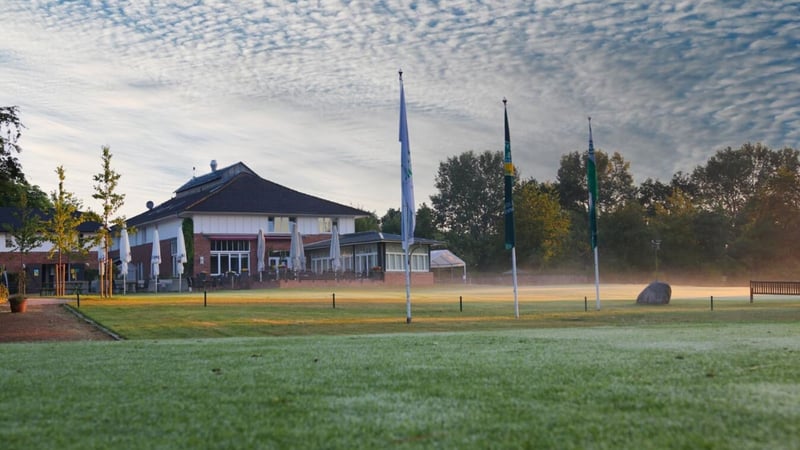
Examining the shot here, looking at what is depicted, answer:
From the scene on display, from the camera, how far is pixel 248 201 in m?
67.8

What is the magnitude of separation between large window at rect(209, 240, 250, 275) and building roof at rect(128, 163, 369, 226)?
2889mm

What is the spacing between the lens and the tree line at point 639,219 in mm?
81125

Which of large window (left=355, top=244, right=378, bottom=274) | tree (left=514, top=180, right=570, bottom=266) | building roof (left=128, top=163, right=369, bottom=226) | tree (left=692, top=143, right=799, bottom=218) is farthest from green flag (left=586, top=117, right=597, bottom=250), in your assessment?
tree (left=692, top=143, right=799, bottom=218)

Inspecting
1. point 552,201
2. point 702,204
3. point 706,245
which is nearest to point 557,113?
point 552,201

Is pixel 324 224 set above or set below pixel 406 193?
above

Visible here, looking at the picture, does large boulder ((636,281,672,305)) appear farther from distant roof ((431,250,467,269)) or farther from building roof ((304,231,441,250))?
distant roof ((431,250,467,269))

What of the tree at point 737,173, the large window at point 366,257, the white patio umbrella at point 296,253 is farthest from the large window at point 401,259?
the tree at point 737,173

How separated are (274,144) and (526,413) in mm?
52846

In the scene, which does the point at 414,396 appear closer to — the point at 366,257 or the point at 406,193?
the point at 406,193

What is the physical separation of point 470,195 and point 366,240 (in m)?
46.6

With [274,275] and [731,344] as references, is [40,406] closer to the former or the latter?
[731,344]

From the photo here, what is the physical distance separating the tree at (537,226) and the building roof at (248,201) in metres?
23.1

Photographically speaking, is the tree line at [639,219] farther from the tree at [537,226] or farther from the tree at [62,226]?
the tree at [62,226]

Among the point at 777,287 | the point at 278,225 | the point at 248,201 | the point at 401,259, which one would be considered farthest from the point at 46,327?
the point at 278,225
